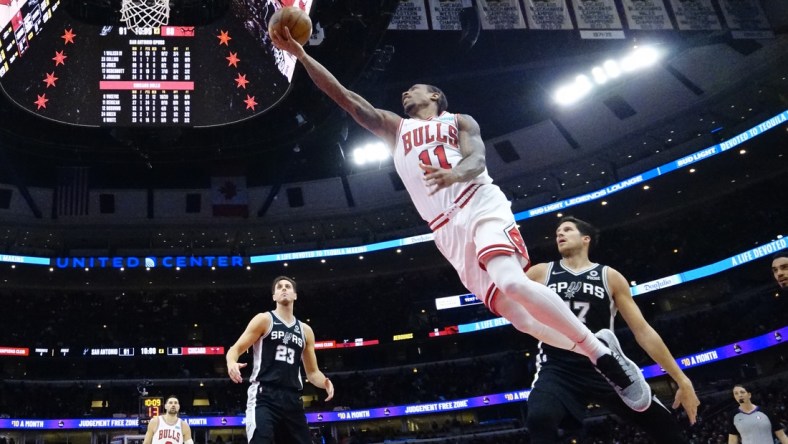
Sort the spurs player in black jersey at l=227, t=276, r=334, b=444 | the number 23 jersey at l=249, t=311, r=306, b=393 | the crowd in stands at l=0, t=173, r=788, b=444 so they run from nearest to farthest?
1. the spurs player in black jersey at l=227, t=276, r=334, b=444
2. the number 23 jersey at l=249, t=311, r=306, b=393
3. the crowd in stands at l=0, t=173, r=788, b=444

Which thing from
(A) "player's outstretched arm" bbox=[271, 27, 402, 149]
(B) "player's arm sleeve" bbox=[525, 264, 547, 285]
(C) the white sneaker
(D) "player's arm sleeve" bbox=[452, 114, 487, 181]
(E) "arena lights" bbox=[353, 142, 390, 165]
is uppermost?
(E) "arena lights" bbox=[353, 142, 390, 165]

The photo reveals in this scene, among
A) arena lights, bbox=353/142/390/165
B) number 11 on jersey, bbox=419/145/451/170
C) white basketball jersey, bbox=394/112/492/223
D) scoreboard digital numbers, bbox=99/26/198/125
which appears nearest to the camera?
white basketball jersey, bbox=394/112/492/223

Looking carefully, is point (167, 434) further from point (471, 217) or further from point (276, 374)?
point (471, 217)

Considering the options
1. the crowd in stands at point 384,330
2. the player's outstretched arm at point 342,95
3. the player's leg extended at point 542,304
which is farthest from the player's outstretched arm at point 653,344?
the crowd in stands at point 384,330

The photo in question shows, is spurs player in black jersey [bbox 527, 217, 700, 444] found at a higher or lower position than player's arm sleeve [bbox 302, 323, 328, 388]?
lower

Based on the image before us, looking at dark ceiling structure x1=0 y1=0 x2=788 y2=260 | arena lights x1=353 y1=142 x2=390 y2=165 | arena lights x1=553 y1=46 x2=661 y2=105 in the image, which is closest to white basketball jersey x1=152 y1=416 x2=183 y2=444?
dark ceiling structure x1=0 y1=0 x2=788 y2=260

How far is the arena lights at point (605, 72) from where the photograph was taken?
26062 millimetres

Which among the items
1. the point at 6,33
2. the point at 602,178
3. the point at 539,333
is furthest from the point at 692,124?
the point at 539,333

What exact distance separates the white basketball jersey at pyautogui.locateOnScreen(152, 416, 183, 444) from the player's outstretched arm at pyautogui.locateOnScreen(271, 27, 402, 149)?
7.20m

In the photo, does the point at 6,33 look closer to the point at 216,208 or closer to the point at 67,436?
the point at 216,208

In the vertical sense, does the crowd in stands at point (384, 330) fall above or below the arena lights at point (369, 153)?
below

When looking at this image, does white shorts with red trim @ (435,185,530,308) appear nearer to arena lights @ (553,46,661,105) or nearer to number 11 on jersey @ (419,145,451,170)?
number 11 on jersey @ (419,145,451,170)

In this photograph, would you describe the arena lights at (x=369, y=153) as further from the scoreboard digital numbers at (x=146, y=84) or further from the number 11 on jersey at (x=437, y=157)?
the number 11 on jersey at (x=437, y=157)

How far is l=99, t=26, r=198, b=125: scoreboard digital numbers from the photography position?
13.8 metres
